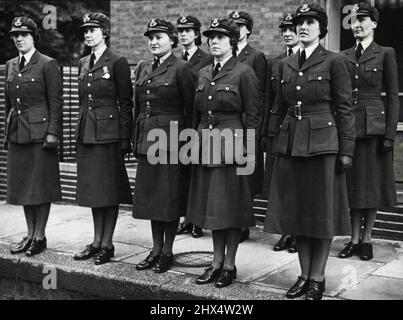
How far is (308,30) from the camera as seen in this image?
4559mm

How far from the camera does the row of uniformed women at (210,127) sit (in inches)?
180

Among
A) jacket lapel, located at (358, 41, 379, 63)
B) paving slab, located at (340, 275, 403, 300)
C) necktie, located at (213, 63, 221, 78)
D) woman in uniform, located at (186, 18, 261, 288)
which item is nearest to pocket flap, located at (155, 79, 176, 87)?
woman in uniform, located at (186, 18, 261, 288)

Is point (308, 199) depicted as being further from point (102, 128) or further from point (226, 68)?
point (102, 128)

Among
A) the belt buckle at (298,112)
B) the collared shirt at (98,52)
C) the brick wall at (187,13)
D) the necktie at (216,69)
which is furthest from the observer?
the brick wall at (187,13)

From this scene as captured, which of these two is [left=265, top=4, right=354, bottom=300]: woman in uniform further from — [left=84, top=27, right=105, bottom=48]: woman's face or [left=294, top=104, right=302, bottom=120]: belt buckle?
[left=84, top=27, right=105, bottom=48]: woman's face

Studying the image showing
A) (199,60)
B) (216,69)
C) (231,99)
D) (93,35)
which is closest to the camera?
(231,99)

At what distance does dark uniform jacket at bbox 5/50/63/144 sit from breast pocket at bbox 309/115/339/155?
8.38 ft

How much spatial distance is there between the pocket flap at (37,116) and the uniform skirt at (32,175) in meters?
0.24

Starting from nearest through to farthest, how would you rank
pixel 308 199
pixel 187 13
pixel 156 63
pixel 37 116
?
pixel 308 199 → pixel 156 63 → pixel 37 116 → pixel 187 13

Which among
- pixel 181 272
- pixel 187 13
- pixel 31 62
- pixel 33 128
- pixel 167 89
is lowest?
pixel 181 272

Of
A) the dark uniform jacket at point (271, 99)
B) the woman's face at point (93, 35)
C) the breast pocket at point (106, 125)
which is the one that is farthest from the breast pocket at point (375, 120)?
the woman's face at point (93, 35)

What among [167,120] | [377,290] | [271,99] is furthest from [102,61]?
[377,290]

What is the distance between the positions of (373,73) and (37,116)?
121 inches

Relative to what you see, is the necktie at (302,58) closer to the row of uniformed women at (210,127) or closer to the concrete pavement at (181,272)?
the row of uniformed women at (210,127)
